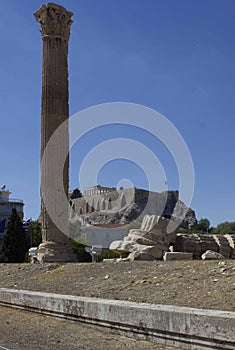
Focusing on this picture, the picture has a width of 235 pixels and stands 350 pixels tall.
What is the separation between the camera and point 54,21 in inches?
995

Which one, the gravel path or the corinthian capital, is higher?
the corinthian capital

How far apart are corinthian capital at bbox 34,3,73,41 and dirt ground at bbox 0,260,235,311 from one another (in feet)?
45.5

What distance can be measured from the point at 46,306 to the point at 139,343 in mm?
3285

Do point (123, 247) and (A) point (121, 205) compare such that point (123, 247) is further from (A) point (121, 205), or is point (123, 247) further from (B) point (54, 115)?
(A) point (121, 205)

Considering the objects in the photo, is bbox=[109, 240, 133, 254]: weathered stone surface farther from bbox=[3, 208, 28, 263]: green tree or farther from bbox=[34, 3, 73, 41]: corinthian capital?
bbox=[3, 208, 28, 263]: green tree

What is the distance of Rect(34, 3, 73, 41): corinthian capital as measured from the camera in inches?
990

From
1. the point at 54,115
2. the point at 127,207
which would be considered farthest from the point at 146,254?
the point at 127,207

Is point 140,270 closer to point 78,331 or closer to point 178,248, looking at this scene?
point 78,331

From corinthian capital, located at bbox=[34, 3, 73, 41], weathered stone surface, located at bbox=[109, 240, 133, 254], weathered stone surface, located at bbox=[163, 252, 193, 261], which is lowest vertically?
weathered stone surface, located at bbox=[163, 252, 193, 261]

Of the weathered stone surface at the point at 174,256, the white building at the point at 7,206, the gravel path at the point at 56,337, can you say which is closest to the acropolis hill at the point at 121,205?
the white building at the point at 7,206

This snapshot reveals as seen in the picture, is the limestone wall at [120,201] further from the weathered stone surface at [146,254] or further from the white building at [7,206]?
the weathered stone surface at [146,254]

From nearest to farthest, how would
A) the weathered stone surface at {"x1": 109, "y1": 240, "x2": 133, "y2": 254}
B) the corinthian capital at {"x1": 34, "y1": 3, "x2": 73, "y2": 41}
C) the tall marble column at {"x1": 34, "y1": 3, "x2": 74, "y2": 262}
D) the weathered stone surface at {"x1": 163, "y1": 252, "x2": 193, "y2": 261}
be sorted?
1. the weathered stone surface at {"x1": 163, "y1": 252, "x2": 193, "y2": 261}
2. the tall marble column at {"x1": 34, "y1": 3, "x2": 74, "y2": 262}
3. the weathered stone surface at {"x1": 109, "y1": 240, "x2": 133, "y2": 254}
4. the corinthian capital at {"x1": 34, "y1": 3, "x2": 73, "y2": 41}

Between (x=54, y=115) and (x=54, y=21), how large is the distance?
4.85 meters

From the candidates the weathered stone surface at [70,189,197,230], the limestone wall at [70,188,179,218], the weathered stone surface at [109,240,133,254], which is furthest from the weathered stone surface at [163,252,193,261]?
the weathered stone surface at [70,189,197,230]
